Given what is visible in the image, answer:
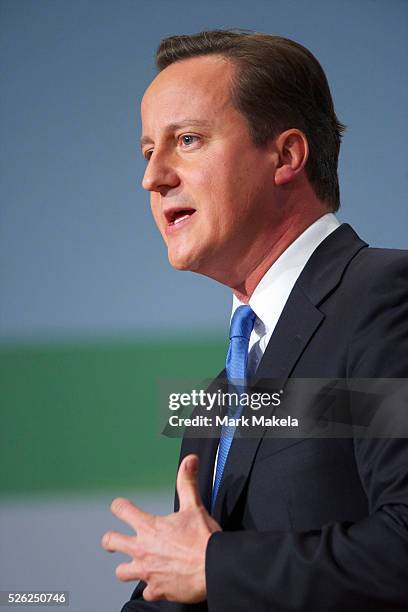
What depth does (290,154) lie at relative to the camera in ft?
4.55

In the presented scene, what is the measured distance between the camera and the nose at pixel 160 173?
1322mm

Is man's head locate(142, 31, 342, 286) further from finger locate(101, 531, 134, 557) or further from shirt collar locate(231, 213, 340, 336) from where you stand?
finger locate(101, 531, 134, 557)

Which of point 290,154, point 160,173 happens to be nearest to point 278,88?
point 290,154

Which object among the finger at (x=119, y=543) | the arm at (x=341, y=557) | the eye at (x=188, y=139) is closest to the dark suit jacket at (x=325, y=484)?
the arm at (x=341, y=557)

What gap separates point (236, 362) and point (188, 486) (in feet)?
0.92

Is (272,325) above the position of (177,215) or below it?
below

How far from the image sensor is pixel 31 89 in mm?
2051

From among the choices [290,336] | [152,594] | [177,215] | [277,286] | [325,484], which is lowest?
[152,594]

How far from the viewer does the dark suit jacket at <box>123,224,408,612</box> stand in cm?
91

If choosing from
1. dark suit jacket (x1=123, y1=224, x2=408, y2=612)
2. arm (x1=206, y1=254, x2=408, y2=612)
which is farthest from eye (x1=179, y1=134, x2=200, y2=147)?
arm (x1=206, y1=254, x2=408, y2=612)

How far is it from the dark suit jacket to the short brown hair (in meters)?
0.18

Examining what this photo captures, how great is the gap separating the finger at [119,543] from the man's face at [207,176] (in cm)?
45

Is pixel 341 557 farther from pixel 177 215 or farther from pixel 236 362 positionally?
pixel 177 215

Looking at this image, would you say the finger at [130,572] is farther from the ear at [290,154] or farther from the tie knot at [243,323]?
the ear at [290,154]
